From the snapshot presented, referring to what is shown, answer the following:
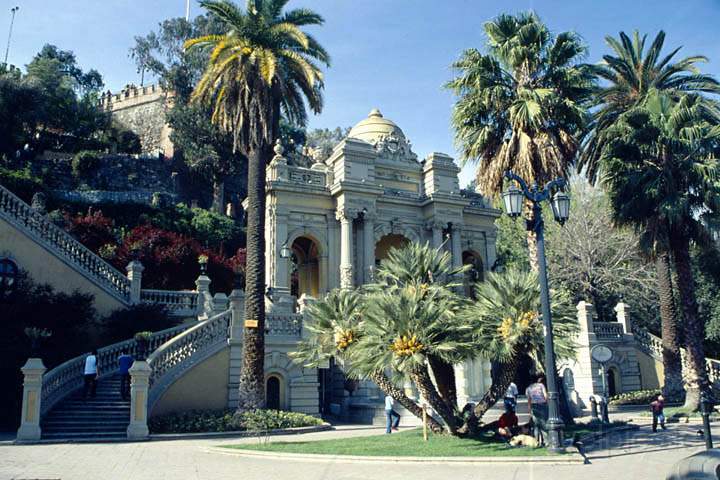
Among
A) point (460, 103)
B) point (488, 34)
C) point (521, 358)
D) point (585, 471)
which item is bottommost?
point (585, 471)

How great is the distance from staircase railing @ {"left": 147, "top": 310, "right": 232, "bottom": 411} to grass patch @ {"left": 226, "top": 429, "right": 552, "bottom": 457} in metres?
5.55

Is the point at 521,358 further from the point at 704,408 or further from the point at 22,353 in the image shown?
the point at 22,353

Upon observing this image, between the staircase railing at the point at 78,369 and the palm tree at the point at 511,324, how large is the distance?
39.2 ft

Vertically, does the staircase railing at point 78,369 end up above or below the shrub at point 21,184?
below

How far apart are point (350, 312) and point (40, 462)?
783 cm

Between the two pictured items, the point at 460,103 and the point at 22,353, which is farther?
the point at 460,103

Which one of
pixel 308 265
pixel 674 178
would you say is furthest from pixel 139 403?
pixel 674 178

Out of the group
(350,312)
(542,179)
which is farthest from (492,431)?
(542,179)

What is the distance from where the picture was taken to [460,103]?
2291 cm

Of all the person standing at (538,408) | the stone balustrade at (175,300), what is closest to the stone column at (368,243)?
the stone balustrade at (175,300)

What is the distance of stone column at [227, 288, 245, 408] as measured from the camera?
21.0 m

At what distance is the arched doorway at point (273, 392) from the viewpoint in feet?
73.2

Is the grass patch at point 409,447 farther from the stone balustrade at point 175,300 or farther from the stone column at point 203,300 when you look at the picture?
the stone balustrade at point 175,300

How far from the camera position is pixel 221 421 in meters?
18.6
